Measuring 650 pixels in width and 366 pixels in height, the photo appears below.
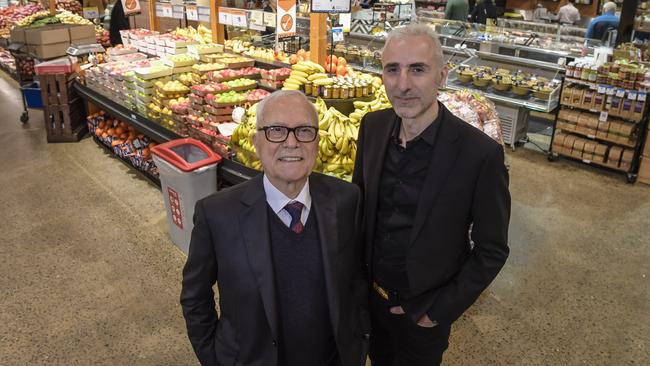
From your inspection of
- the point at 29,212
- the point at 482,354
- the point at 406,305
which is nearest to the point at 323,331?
the point at 406,305

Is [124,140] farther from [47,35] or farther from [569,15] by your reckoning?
[569,15]

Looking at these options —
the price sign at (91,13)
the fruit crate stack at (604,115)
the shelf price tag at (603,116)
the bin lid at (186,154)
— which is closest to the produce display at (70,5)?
the price sign at (91,13)

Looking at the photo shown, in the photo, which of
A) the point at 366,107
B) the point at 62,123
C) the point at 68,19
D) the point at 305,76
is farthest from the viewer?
the point at 68,19

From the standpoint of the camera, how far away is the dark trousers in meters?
2.15

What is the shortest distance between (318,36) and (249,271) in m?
3.86

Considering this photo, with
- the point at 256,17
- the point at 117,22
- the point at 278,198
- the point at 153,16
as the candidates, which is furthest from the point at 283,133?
the point at 117,22

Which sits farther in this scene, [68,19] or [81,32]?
[68,19]

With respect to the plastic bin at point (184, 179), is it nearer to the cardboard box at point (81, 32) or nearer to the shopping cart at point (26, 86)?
the shopping cart at point (26, 86)

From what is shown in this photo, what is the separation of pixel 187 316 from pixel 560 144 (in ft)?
19.5

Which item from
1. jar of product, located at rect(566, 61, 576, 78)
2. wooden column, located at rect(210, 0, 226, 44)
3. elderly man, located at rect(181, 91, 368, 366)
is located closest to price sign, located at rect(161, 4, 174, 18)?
wooden column, located at rect(210, 0, 226, 44)

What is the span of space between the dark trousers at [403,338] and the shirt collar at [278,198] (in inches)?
28.2

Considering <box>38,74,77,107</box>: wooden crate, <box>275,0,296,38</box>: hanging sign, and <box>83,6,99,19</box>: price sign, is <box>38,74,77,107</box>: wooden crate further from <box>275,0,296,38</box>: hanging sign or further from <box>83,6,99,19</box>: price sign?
<box>83,6,99,19</box>: price sign

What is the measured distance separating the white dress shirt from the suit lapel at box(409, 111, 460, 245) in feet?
1.43

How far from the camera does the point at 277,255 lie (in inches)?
65.1
